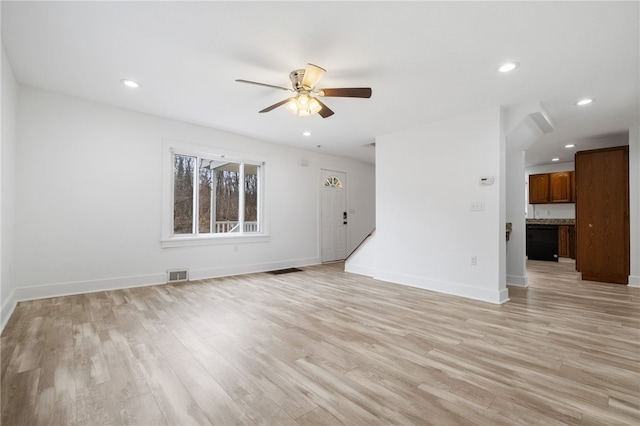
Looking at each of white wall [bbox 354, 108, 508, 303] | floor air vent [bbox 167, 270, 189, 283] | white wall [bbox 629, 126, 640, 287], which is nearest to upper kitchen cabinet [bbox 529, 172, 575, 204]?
white wall [bbox 629, 126, 640, 287]

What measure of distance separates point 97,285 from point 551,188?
396 inches

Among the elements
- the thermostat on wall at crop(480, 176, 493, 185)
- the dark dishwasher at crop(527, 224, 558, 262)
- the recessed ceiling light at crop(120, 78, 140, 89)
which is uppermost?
the recessed ceiling light at crop(120, 78, 140, 89)

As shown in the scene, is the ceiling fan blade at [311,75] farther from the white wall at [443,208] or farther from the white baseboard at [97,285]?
the white baseboard at [97,285]

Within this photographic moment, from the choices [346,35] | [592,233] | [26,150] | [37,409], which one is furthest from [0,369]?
[592,233]

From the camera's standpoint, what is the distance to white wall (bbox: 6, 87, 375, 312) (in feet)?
11.8

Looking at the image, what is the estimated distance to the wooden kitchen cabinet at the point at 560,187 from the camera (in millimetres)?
7180

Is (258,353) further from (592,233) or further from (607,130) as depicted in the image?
(607,130)

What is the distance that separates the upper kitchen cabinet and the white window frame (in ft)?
23.9

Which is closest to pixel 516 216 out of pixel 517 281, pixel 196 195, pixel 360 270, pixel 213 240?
pixel 517 281

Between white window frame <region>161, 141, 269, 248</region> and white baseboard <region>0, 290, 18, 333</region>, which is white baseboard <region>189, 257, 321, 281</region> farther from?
white baseboard <region>0, 290, 18, 333</region>

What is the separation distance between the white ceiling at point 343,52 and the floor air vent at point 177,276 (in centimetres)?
259

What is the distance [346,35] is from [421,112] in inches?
83.5

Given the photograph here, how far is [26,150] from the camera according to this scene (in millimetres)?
3545

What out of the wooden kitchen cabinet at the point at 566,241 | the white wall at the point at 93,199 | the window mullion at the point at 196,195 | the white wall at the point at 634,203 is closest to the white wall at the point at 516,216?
the white wall at the point at 634,203
